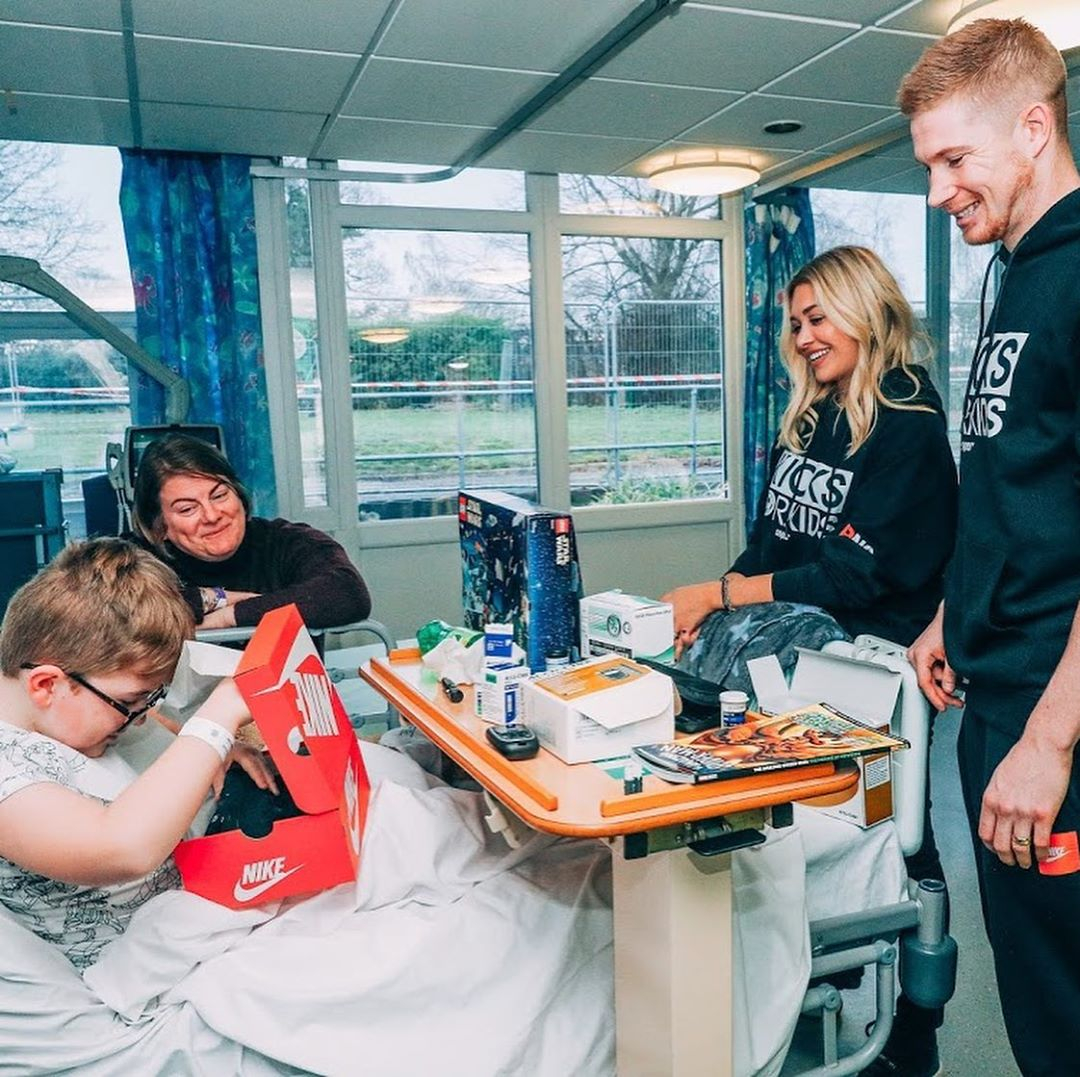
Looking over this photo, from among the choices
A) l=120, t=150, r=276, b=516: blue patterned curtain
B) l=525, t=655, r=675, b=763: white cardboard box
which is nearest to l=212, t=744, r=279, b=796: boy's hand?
l=525, t=655, r=675, b=763: white cardboard box

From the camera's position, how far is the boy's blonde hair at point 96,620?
116cm

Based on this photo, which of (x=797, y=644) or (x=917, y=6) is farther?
(x=917, y=6)

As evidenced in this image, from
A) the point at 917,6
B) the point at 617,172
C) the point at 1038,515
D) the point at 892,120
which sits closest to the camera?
the point at 1038,515

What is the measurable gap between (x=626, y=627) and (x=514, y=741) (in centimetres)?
33

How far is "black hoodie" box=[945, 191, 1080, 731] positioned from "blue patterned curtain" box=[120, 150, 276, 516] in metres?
3.24

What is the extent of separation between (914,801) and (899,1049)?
0.54 m

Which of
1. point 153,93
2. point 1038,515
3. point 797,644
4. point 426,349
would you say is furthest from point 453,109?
point 1038,515

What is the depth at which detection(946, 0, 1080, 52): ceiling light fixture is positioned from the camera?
2.35 metres

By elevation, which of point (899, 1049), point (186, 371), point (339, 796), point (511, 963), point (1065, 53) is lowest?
point (899, 1049)

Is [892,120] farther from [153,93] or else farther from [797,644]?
[797,644]

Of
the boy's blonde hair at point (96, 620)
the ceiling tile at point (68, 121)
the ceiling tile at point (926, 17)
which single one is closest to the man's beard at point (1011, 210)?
the boy's blonde hair at point (96, 620)

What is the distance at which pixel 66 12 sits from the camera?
250 cm

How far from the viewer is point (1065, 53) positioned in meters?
Answer: 2.81

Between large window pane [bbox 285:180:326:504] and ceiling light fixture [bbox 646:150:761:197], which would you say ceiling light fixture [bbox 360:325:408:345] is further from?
ceiling light fixture [bbox 646:150:761:197]
